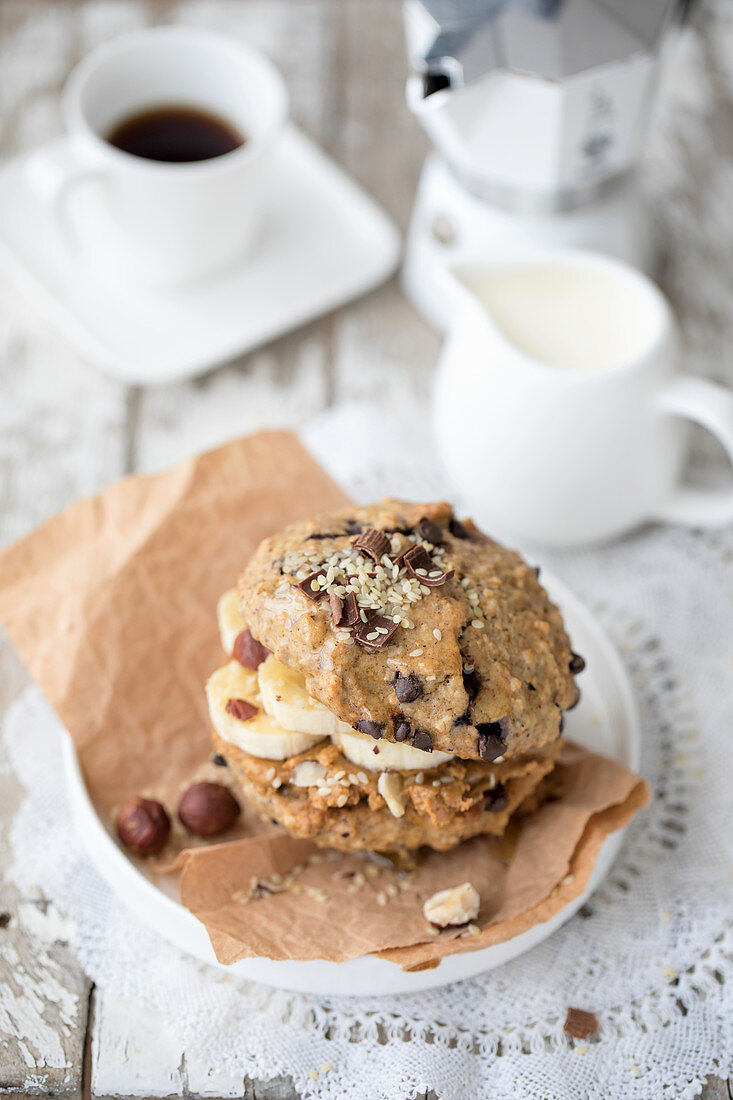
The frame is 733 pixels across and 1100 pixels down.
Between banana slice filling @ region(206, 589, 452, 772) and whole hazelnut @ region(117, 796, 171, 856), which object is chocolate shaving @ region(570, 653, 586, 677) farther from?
whole hazelnut @ region(117, 796, 171, 856)

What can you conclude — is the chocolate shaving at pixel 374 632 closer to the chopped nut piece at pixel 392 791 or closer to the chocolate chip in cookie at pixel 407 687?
the chocolate chip in cookie at pixel 407 687

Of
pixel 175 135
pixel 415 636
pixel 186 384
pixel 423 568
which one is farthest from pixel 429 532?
pixel 175 135

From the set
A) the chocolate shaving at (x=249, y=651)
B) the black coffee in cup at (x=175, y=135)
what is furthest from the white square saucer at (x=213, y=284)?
the chocolate shaving at (x=249, y=651)

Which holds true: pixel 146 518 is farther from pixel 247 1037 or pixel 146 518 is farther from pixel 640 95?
pixel 640 95

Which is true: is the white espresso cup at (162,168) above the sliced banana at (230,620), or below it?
above

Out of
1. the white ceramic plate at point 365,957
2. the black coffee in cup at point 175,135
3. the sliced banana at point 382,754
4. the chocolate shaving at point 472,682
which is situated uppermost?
the black coffee in cup at point 175,135

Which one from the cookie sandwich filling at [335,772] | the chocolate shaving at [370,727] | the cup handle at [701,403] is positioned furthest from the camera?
the cup handle at [701,403]

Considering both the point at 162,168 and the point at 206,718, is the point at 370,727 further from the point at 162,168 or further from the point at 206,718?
the point at 162,168
